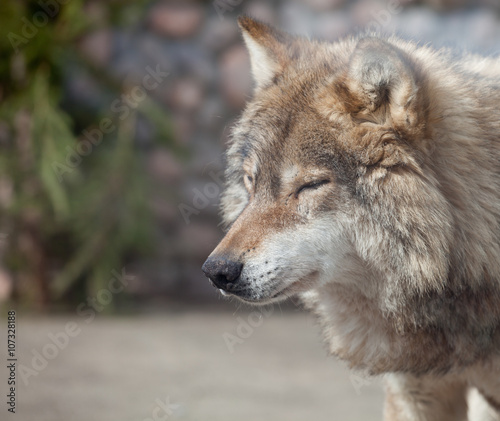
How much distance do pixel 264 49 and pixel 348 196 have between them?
0.94m

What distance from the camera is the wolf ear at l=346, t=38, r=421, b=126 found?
255 centimetres

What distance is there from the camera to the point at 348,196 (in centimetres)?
270

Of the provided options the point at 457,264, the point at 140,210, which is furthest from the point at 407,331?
the point at 140,210

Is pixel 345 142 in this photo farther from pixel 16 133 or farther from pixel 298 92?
pixel 16 133

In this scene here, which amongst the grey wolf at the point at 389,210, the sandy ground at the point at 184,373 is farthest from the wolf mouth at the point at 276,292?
the sandy ground at the point at 184,373

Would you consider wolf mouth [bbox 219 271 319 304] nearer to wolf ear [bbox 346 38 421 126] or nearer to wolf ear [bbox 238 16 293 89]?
wolf ear [bbox 346 38 421 126]

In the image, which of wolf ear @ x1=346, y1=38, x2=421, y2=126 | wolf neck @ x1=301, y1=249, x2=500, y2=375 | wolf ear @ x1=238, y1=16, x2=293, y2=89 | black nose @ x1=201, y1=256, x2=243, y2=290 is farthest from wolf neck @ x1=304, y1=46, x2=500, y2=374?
wolf ear @ x1=238, y1=16, x2=293, y2=89

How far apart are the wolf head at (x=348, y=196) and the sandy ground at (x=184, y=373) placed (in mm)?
1935

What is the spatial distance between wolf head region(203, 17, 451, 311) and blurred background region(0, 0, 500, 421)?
1974 mm

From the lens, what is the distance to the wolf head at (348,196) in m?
2.62

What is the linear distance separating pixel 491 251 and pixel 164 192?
465cm

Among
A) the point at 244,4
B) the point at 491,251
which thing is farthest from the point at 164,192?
the point at 491,251

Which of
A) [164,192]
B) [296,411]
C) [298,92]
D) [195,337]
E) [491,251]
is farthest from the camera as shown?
[164,192]

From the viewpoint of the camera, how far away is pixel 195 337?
6.05 metres
